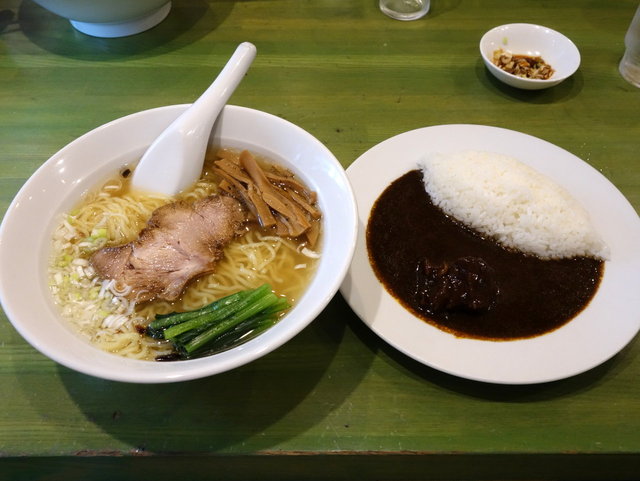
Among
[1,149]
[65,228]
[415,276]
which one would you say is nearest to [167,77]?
[1,149]

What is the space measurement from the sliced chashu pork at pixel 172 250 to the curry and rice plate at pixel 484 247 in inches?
18.3

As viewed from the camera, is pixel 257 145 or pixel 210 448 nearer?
pixel 210 448

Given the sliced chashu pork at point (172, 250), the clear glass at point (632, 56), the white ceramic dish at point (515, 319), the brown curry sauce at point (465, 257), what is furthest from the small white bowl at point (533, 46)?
the sliced chashu pork at point (172, 250)

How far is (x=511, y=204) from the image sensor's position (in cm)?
159

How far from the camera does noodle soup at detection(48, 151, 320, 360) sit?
1186 millimetres

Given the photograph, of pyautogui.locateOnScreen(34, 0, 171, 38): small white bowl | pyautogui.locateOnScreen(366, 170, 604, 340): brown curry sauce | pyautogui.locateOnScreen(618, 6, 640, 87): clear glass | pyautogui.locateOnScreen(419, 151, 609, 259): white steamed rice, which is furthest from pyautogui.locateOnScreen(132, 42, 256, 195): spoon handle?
pyautogui.locateOnScreen(618, 6, 640, 87): clear glass

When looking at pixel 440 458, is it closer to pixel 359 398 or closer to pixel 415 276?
pixel 359 398

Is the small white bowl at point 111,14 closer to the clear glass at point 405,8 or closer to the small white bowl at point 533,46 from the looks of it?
the clear glass at point 405,8

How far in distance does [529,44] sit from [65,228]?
206 cm

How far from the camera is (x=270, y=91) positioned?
6.77 feet

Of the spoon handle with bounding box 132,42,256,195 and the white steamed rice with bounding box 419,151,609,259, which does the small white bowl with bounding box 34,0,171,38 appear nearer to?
the spoon handle with bounding box 132,42,256,195

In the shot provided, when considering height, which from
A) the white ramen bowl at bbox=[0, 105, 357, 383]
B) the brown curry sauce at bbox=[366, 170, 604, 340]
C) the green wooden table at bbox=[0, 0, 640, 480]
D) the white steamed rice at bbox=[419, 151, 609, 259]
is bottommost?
the green wooden table at bbox=[0, 0, 640, 480]

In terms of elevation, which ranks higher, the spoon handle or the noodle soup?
the spoon handle

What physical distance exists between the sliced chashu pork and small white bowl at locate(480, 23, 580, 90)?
1.40 m
